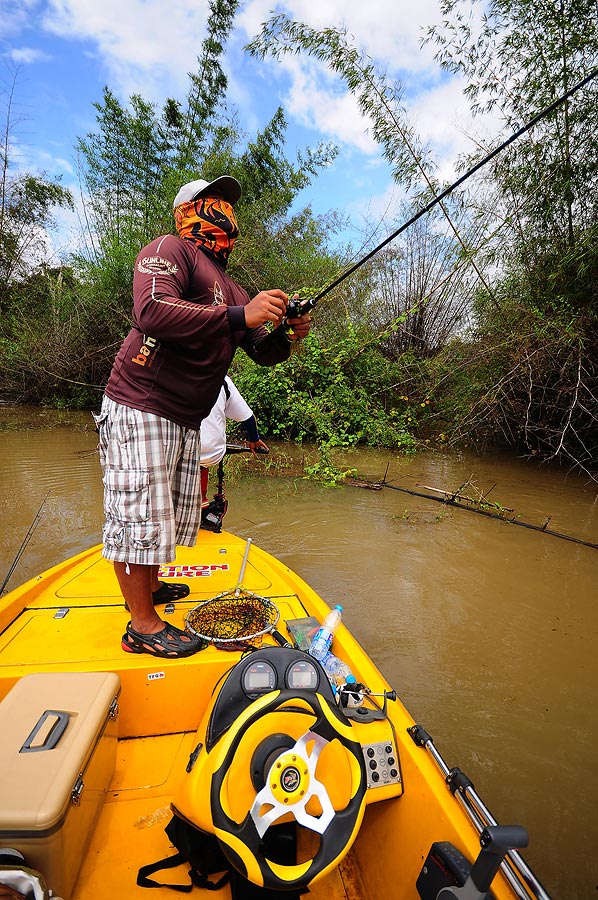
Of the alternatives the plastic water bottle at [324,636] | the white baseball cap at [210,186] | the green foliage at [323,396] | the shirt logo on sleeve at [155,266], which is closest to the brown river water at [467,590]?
the green foliage at [323,396]

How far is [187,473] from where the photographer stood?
1.78m

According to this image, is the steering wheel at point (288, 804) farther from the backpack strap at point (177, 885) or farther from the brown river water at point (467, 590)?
the brown river water at point (467, 590)

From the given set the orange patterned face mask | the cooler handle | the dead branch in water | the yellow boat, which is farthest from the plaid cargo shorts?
the dead branch in water

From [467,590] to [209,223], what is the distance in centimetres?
316

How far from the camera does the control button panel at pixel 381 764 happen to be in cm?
122

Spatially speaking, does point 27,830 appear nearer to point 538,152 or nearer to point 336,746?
point 336,746

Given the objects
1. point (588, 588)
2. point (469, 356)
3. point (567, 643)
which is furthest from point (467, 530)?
point (469, 356)

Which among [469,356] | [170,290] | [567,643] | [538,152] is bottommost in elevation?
[567,643]

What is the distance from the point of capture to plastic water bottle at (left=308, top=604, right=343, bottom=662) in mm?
1663

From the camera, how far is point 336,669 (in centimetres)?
161

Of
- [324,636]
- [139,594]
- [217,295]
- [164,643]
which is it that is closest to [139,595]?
[139,594]

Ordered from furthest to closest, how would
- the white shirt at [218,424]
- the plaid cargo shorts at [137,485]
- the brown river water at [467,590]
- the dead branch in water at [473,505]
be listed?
the dead branch in water at [473,505]
the white shirt at [218,424]
the brown river water at [467,590]
the plaid cargo shorts at [137,485]

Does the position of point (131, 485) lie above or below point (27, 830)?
above

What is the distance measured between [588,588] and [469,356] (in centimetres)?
429
